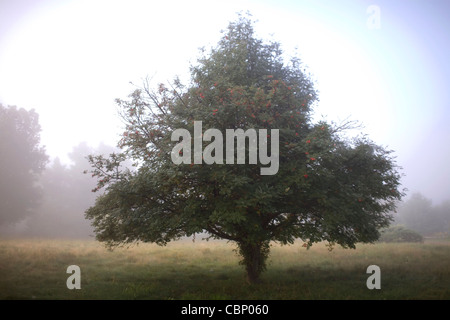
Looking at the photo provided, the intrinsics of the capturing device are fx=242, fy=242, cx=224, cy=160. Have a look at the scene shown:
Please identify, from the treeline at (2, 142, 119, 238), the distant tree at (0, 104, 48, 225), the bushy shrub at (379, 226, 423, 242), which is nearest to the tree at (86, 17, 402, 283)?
the bushy shrub at (379, 226, 423, 242)

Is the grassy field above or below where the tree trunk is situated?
below

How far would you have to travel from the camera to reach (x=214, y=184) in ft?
31.7

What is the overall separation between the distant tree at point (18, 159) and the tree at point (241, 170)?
124 feet

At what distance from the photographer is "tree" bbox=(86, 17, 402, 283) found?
9258 millimetres

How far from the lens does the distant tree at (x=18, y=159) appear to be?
123 feet

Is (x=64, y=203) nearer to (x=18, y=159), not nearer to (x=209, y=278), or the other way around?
(x=18, y=159)

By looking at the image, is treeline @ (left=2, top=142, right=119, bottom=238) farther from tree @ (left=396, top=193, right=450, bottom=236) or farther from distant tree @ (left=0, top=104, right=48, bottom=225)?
tree @ (left=396, top=193, right=450, bottom=236)

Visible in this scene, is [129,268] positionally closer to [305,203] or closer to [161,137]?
[161,137]

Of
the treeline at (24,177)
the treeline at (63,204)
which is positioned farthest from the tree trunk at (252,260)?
the treeline at (63,204)

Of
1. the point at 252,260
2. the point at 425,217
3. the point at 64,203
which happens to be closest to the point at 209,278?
the point at 252,260

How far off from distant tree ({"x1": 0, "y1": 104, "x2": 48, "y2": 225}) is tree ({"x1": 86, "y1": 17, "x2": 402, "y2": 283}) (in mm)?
37828

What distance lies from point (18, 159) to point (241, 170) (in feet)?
147

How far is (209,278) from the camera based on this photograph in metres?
13.4
